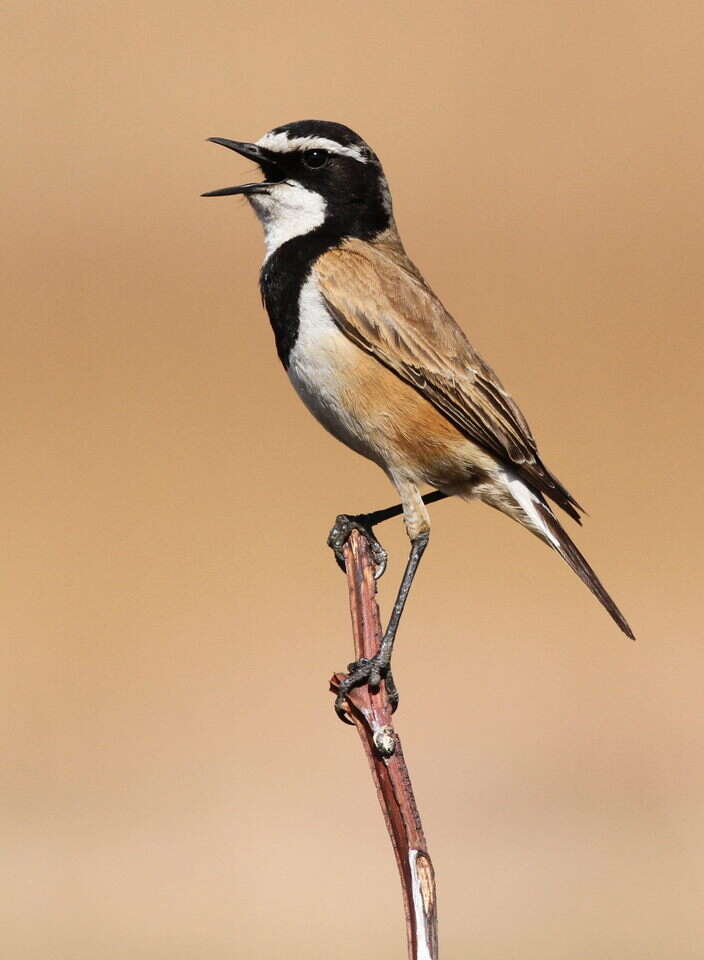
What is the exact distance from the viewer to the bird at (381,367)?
637 centimetres

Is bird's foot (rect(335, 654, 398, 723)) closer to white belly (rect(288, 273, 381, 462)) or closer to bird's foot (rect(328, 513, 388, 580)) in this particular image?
bird's foot (rect(328, 513, 388, 580))

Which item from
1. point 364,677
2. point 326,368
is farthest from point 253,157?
point 364,677

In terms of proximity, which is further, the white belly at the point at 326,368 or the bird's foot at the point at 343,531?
the bird's foot at the point at 343,531

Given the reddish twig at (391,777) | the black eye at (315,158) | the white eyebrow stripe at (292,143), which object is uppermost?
the white eyebrow stripe at (292,143)

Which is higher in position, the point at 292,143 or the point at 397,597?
the point at 292,143

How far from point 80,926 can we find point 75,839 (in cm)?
108

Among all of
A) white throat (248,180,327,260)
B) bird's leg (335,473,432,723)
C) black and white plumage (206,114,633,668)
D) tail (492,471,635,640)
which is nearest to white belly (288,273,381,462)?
black and white plumage (206,114,633,668)

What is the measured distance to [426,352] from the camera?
6551 millimetres

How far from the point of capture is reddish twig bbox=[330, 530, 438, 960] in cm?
378

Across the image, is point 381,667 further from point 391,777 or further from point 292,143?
point 292,143

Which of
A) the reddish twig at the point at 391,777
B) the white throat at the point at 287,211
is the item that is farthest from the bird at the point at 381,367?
the reddish twig at the point at 391,777

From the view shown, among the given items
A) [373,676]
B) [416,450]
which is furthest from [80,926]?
[373,676]

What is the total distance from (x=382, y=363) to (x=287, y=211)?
2.66 ft

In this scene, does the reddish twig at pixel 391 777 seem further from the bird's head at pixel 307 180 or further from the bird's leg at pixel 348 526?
the bird's head at pixel 307 180
